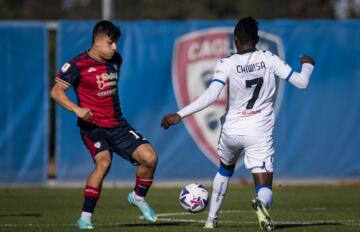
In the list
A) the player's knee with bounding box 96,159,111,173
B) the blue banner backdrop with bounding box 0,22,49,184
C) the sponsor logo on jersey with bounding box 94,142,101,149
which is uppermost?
the sponsor logo on jersey with bounding box 94,142,101,149

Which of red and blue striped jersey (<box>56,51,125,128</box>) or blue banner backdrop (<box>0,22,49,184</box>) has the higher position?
red and blue striped jersey (<box>56,51,125,128</box>)

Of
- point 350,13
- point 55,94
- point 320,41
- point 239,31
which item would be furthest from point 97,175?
point 350,13

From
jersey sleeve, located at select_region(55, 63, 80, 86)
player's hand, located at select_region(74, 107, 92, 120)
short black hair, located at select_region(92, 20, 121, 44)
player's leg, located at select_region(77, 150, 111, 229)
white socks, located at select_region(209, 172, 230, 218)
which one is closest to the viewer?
player's hand, located at select_region(74, 107, 92, 120)

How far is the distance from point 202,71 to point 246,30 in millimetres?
8785

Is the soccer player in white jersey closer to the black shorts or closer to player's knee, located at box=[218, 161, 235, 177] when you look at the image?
player's knee, located at box=[218, 161, 235, 177]

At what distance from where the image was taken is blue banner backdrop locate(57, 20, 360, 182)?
62.9 ft

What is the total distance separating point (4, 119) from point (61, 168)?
4.81ft

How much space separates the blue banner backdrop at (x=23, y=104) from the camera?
18.9 metres

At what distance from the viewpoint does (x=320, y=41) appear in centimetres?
1964

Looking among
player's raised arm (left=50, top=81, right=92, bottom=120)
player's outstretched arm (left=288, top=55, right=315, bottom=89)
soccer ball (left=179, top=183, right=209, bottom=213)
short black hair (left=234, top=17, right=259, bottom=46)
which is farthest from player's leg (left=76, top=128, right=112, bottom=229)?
player's outstretched arm (left=288, top=55, right=315, bottom=89)

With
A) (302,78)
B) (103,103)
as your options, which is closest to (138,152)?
(103,103)

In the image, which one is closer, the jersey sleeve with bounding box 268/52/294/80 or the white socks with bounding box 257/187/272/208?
the white socks with bounding box 257/187/272/208

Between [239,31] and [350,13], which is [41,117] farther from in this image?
[350,13]

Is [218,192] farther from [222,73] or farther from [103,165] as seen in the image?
[222,73]
